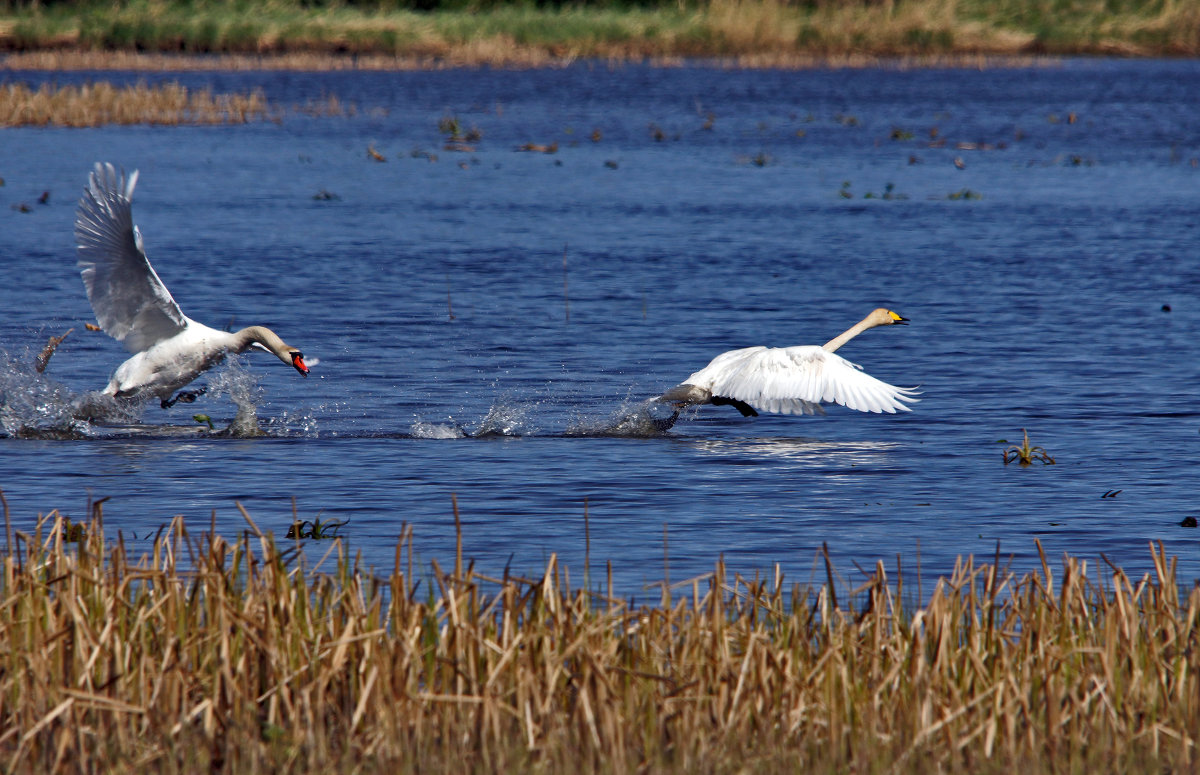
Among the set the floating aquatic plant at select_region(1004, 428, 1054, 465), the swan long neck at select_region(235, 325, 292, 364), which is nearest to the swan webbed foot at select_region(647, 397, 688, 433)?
the floating aquatic plant at select_region(1004, 428, 1054, 465)

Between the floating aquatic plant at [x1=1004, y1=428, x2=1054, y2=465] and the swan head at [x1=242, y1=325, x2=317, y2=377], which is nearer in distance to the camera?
the floating aquatic plant at [x1=1004, y1=428, x2=1054, y2=465]

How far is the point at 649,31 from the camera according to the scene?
67.1 meters

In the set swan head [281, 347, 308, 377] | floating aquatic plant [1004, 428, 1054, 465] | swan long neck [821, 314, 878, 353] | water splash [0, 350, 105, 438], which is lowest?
water splash [0, 350, 105, 438]

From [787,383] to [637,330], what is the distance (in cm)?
672

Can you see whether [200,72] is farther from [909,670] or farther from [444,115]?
[909,670]

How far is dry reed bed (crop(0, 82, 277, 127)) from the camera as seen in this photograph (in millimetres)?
42344

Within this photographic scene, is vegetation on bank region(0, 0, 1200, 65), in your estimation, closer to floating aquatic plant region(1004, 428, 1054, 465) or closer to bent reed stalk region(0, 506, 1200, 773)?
floating aquatic plant region(1004, 428, 1054, 465)

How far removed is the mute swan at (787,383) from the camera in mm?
12578

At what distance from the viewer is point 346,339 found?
60.8 ft

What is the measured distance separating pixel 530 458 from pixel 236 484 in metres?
2.19

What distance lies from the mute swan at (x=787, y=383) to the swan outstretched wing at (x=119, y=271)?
3.95 metres

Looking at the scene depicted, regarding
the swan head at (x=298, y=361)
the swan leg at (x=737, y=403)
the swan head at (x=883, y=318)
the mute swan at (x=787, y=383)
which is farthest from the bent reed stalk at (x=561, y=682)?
the swan head at (x=883, y=318)

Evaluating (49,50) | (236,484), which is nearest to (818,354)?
(236,484)

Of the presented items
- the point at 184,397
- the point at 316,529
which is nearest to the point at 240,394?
the point at 184,397
